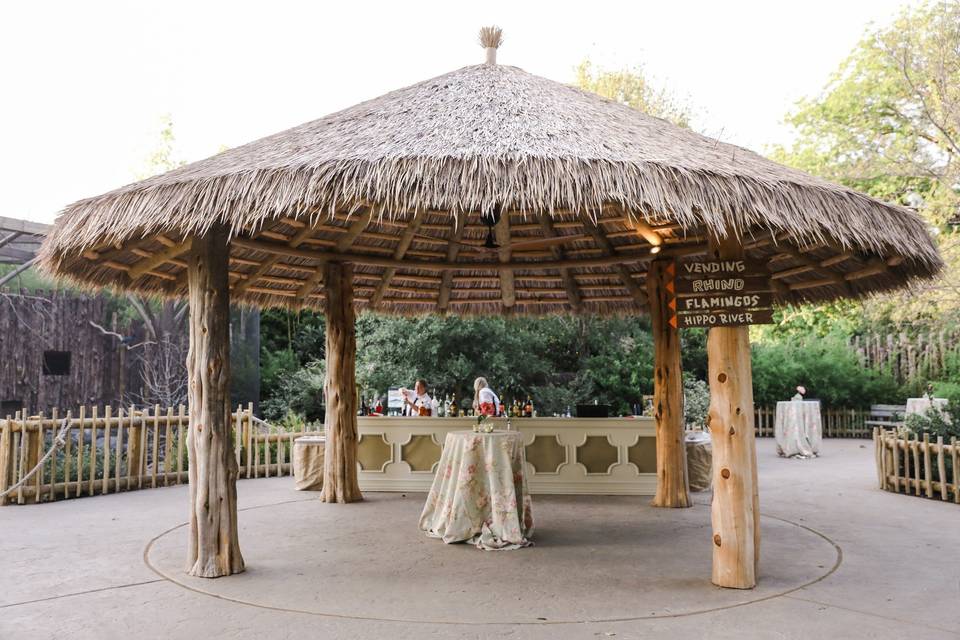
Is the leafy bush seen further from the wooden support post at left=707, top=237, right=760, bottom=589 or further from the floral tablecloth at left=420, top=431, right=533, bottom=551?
the wooden support post at left=707, top=237, right=760, bottom=589

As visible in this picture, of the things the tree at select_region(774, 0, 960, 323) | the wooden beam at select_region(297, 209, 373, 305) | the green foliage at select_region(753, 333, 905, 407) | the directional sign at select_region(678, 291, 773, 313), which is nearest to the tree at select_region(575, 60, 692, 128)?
the tree at select_region(774, 0, 960, 323)

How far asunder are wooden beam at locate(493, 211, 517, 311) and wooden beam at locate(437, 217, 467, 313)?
1.55 ft

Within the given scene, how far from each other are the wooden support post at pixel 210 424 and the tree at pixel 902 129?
37.1 ft

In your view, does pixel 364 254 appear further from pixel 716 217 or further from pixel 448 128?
pixel 716 217

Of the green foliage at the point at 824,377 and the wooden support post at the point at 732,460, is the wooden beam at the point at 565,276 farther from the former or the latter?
the green foliage at the point at 824,377

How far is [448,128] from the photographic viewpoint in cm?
550

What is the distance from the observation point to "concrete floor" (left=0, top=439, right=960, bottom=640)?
4.22 m

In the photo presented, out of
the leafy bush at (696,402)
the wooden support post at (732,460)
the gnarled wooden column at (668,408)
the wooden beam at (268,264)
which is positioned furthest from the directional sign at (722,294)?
the leafy bush at (696,402)

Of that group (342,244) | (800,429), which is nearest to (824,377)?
(800,429)

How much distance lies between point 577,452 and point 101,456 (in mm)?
6633

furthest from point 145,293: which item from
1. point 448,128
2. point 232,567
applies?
→ point 448,128

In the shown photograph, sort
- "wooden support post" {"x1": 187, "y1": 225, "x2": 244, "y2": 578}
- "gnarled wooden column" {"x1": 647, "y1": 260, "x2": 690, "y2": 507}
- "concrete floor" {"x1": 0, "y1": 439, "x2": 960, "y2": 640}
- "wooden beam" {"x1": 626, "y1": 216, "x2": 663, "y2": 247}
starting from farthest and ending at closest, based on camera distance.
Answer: "gnarled wooden column" {"x1": 647, "y1": 260, "x2": 690, "y2": 507}, "wooden beam" {"x1": 626, "y1": 216, "x2": 663, "y2": 247}, "wooden support post" {"x1": 187, "y1": 225, "x2": 244, "y2": 578}, "concrete floor" {"x1": 0, "y1": 439, "x2": 960, "y2": 640}

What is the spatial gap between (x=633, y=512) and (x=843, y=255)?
3.32 metres

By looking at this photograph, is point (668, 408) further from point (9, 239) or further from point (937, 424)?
point (9, 239)
